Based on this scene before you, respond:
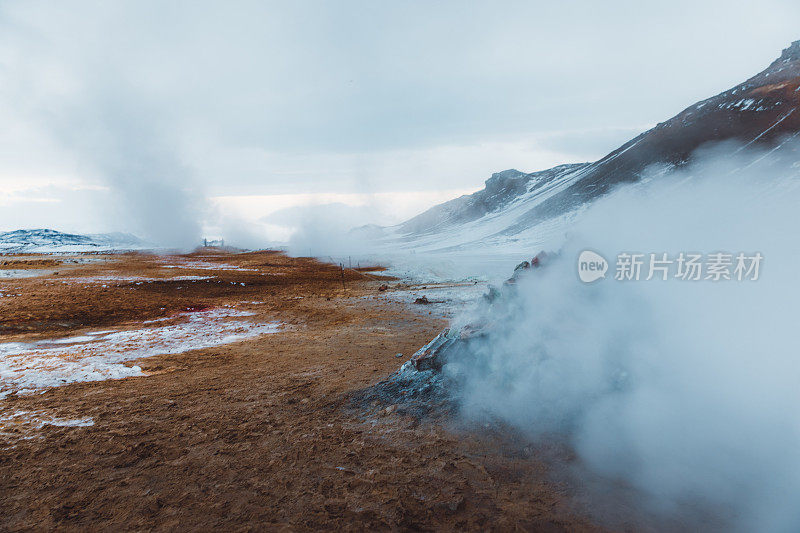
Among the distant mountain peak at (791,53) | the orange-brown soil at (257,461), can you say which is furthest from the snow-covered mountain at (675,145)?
the orange-brown soil at (257,461)

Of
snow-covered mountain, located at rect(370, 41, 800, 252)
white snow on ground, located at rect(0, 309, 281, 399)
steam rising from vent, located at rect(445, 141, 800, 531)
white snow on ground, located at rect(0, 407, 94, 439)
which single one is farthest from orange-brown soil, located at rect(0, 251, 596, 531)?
snow-covered mountain, located at rect(370, 41, 800, 252)

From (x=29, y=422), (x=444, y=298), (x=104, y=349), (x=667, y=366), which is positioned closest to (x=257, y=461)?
(x=29, y=422)

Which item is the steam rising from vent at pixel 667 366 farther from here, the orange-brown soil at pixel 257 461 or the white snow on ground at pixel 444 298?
the white snow on ground at pixel 444 298

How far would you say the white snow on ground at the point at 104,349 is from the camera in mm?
7480

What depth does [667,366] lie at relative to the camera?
14.4ft

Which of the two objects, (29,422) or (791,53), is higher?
(791,53)

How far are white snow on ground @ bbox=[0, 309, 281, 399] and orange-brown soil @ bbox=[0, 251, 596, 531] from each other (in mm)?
740

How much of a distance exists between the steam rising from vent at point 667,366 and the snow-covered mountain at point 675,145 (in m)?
58.9

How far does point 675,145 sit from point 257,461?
101 meters

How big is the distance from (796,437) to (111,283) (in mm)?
27908

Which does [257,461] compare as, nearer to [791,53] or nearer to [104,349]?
[104,349]

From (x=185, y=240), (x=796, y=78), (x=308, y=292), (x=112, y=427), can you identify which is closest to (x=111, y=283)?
(x=308, y=292)

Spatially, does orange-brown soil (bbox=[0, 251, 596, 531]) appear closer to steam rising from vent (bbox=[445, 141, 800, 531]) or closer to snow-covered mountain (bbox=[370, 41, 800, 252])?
steam rising from vent (bbox=[445, 141, 800, 531])

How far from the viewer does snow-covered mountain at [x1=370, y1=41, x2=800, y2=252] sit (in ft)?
218
